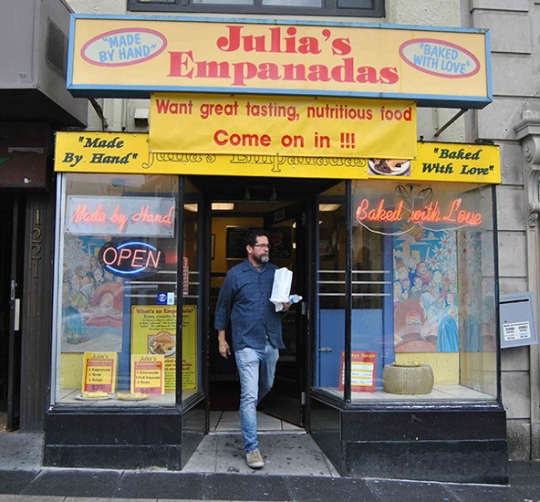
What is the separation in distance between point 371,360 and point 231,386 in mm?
2464

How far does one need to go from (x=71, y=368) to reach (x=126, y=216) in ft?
5.50

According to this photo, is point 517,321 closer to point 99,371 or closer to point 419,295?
point 419,295

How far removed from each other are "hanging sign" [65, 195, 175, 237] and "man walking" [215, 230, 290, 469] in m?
0.87

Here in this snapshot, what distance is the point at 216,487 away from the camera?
4266 mm

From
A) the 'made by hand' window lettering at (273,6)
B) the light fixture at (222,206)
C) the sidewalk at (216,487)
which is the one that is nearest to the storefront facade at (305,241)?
the sidewalk at (216,487)

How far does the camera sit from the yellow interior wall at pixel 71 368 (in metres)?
5.10

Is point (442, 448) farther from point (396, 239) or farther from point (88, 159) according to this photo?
point (88, 159)

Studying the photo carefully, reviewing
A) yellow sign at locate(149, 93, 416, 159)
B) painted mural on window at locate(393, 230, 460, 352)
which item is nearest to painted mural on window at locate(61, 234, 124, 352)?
yellow sign at locate(149, 93, 416, 159)

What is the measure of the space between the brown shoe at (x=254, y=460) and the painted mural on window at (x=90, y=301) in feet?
5.77

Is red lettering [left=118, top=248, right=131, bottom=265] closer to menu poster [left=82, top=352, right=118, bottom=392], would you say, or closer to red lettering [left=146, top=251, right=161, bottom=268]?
red lettering [left=146, top=251, right=161, bottom=268]

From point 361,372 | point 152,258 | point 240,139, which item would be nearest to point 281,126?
point 240,139

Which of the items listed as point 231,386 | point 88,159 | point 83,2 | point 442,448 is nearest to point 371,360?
point 442,448

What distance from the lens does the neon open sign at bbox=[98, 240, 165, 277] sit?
16.6 ft

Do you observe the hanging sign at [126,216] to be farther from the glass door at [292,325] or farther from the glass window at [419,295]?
the glass window at [419,295]
